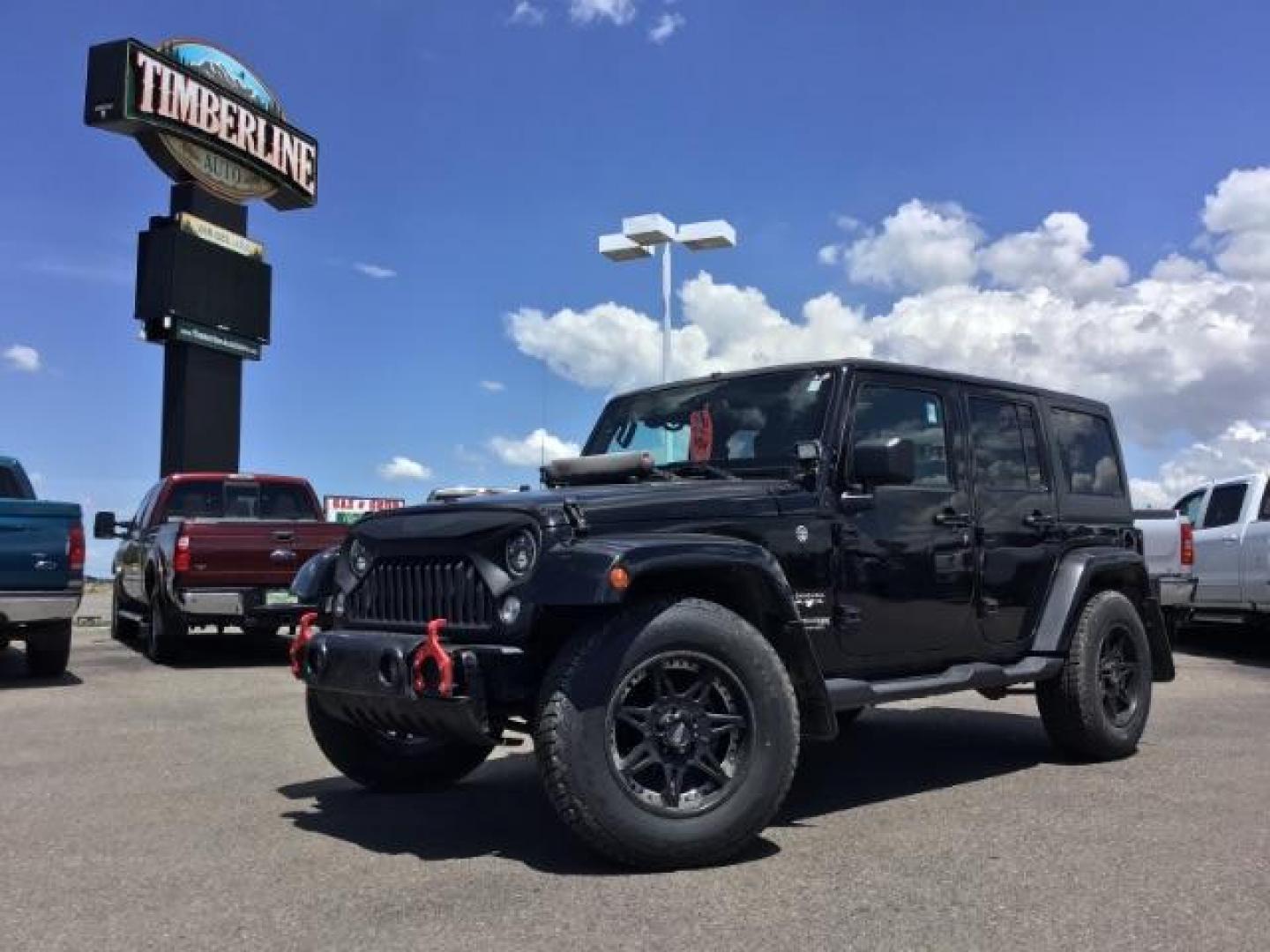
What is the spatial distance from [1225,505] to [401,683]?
1159cm

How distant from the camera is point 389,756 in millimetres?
5504

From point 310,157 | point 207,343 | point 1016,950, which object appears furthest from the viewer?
point 310,157

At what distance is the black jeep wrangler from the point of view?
4.12m

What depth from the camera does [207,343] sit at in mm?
22359

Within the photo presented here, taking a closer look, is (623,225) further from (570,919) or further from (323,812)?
(570,919)

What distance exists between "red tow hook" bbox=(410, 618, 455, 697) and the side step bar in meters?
1.56

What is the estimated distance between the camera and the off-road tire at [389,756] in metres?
5.38

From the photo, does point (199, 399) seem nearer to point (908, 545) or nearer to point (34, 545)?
point (34, 545)

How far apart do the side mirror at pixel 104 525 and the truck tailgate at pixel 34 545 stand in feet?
13.3

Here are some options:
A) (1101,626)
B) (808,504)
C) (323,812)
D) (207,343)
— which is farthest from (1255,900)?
(207,343)

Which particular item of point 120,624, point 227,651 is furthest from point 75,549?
point 120,624

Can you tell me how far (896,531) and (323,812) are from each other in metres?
2.84

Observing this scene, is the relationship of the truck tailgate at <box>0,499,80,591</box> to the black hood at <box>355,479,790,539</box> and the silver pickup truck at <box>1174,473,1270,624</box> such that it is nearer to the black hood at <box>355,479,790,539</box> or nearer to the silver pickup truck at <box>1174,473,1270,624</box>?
the black hood at <box>355,479,790,539</box>

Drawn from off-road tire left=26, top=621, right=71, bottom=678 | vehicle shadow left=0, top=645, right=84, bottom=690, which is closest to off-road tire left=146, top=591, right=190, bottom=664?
vehicle shadow left=0, top=645, right=84, bottom=690
